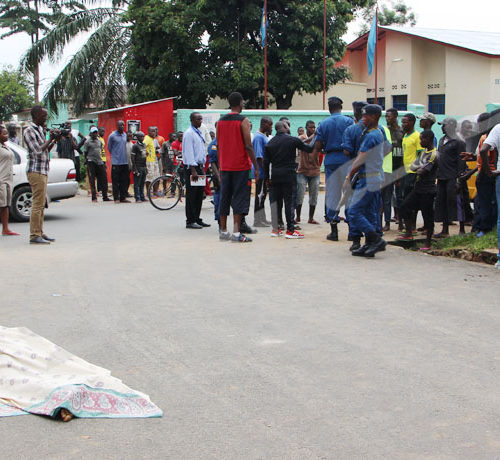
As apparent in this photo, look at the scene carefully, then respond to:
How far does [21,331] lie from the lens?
17.2ft

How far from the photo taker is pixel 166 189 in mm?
16656

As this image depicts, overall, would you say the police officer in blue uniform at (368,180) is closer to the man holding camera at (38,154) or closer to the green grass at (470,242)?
the green grass at (470,242)

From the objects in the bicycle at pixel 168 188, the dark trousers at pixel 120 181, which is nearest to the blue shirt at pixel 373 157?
the bicycle at pixel 168 188

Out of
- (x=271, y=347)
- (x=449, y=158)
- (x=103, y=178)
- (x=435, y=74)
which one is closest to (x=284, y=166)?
(x=449, y=158)

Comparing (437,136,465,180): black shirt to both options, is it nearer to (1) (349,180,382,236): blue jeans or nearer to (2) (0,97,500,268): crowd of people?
(2) (0,97,500,268): crowd of people

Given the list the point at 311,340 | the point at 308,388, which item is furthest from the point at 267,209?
the point at 308,388

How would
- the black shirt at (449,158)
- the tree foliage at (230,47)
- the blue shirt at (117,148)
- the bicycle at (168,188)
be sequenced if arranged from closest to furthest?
the black shirt at (449,158)
the bicycle at (168,188)
the blue shirt at (117,148)
the tree foliage at (230,47)

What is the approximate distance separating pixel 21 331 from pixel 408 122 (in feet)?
23.2

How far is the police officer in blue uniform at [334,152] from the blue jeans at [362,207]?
3.86ft

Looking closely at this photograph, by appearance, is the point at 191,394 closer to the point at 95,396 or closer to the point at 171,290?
the point at 95,396

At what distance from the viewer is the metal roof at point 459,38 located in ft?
96.5

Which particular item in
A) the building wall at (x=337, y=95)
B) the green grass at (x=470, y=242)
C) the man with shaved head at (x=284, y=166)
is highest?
the building wall at (x=337, y=95)

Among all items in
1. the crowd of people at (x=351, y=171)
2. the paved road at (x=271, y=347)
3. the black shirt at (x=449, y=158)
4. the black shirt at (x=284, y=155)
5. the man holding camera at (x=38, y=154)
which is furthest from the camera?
the black shirt at (x=284, y=155)

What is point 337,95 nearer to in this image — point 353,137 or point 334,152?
point 334,152
